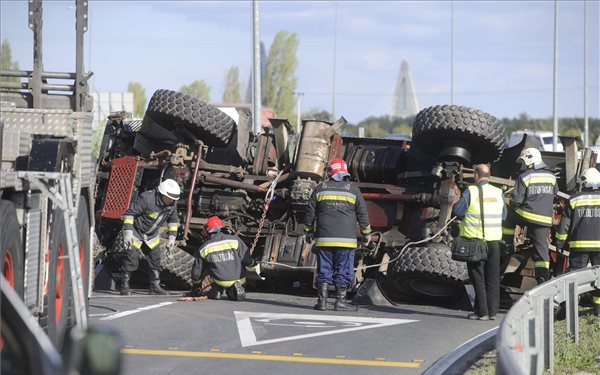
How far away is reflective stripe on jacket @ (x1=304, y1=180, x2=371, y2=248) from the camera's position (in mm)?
13125

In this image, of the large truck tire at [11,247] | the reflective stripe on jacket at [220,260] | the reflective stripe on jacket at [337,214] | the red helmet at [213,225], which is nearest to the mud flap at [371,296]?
the reflective stripe on jacket at [337,214]

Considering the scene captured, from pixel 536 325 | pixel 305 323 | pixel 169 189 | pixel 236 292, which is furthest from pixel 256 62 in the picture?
pixel 536 325

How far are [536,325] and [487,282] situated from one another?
482 centimetres

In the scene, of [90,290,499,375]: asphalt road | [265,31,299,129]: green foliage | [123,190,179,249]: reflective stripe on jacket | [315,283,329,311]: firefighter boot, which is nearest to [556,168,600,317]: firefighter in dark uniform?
[90,290,499,375]: asphalt road

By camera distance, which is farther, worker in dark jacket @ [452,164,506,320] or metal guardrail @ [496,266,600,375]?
worker in dark jacket @ [452,164,506,320]

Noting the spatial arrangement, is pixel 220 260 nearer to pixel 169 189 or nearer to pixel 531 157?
pixel 169 189

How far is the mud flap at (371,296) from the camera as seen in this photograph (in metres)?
13.9

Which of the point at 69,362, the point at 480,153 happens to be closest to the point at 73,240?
the point at 69,362

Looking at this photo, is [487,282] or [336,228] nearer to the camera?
→ [487,282]

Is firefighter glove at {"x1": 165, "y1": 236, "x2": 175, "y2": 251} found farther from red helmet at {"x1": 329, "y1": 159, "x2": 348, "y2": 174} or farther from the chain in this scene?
red helmet at {"x1": 329, "y1": 159, "x2": 348, "y2": 174}

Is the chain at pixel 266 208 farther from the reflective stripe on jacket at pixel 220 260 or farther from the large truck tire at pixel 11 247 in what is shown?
the large truck tire at pixel 11 247

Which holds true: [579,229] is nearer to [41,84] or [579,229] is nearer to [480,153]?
[480,153]

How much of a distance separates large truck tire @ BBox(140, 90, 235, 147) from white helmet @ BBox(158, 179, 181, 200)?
3.41 feet

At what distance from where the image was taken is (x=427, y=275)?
1348cm
